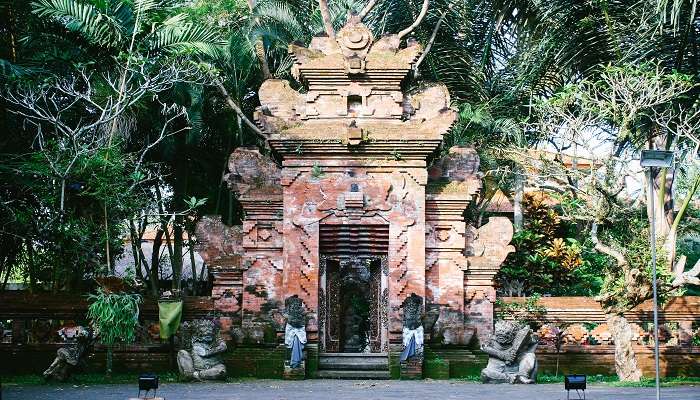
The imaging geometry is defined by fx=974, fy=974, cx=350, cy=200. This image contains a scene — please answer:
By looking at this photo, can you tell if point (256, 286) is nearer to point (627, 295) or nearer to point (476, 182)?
point (476, 182)

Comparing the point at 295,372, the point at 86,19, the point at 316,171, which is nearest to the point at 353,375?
the point at 295,372

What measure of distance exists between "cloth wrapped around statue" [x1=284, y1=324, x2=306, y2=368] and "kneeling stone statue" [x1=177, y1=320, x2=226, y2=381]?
1301 millimetres

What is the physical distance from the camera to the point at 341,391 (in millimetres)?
15047

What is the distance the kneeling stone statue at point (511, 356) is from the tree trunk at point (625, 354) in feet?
5.15

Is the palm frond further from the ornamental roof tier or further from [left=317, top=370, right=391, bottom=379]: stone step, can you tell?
[left=317, top=370, right=391, bottom=379]: stone step

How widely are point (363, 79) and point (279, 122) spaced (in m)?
1.83

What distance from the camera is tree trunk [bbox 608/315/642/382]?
1683 centimetres

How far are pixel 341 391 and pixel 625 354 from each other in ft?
17.2

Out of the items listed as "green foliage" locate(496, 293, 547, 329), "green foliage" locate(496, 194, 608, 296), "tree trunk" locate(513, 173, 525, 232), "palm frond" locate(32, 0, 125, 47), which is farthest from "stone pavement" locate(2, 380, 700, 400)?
"tree trunk" locate(513, 173, 525, 232)

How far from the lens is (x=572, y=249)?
81.9ft

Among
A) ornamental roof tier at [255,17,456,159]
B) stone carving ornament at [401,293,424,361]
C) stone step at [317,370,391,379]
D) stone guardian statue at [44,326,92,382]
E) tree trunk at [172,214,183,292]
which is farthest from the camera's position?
tree trunk at [172,214,183,292]

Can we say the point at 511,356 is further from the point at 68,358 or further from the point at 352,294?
the point at 68,358

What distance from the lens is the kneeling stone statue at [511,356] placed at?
645 inches

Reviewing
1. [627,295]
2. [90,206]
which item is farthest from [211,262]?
[627,295]
